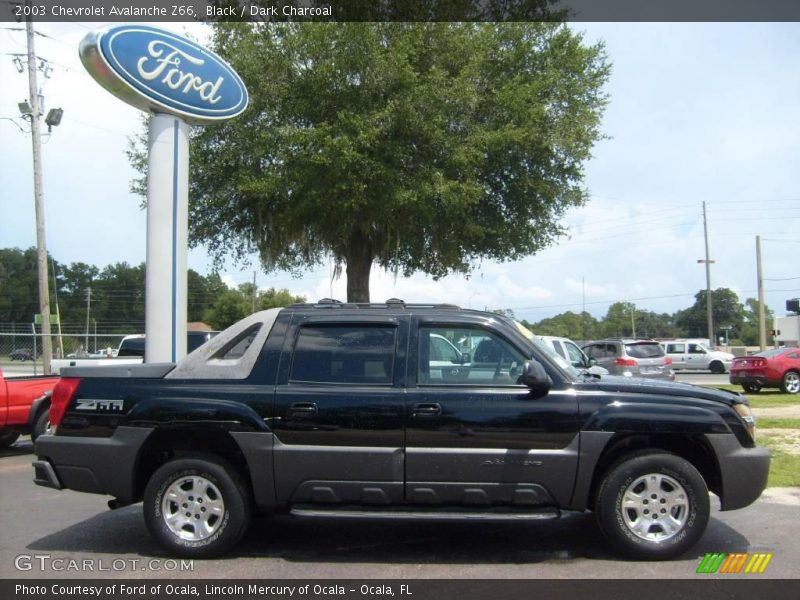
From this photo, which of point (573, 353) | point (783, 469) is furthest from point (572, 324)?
point (783, 469)

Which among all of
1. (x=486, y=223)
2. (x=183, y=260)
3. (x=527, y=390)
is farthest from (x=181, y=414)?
(x=486, y=223)

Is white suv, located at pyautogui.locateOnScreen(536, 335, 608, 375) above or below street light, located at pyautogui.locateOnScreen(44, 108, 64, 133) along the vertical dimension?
below

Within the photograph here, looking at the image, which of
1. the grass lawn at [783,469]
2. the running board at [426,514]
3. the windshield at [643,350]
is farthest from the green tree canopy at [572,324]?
the running board at [426,514]

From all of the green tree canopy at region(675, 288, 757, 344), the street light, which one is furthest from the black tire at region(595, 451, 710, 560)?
the green tree canopy at region(675, 288, 757, 344)

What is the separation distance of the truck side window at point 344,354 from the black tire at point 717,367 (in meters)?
34.2

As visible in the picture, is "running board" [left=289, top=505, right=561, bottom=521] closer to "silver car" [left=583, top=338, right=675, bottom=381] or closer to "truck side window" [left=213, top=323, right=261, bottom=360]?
"truck side window" [left=213, top=323, right=261, bottom=360]

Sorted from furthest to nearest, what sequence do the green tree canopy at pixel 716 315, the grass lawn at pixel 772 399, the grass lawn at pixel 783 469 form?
the green tree canopy at pixel 716 315 → the grass lawn at pixel 772 399 → the grass lawn at pixel 783 469

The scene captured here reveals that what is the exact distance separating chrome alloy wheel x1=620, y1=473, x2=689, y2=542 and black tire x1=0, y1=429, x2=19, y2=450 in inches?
365

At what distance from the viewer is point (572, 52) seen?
1905cm

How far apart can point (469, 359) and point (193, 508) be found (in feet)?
7.85

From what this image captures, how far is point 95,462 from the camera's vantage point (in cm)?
565

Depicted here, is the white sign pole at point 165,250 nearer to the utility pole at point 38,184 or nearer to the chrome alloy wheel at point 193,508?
the chrome alloy wheel at point 193,508

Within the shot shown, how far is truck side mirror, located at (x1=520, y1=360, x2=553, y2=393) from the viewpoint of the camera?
5.31 meters

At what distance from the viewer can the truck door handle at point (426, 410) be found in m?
5.41
